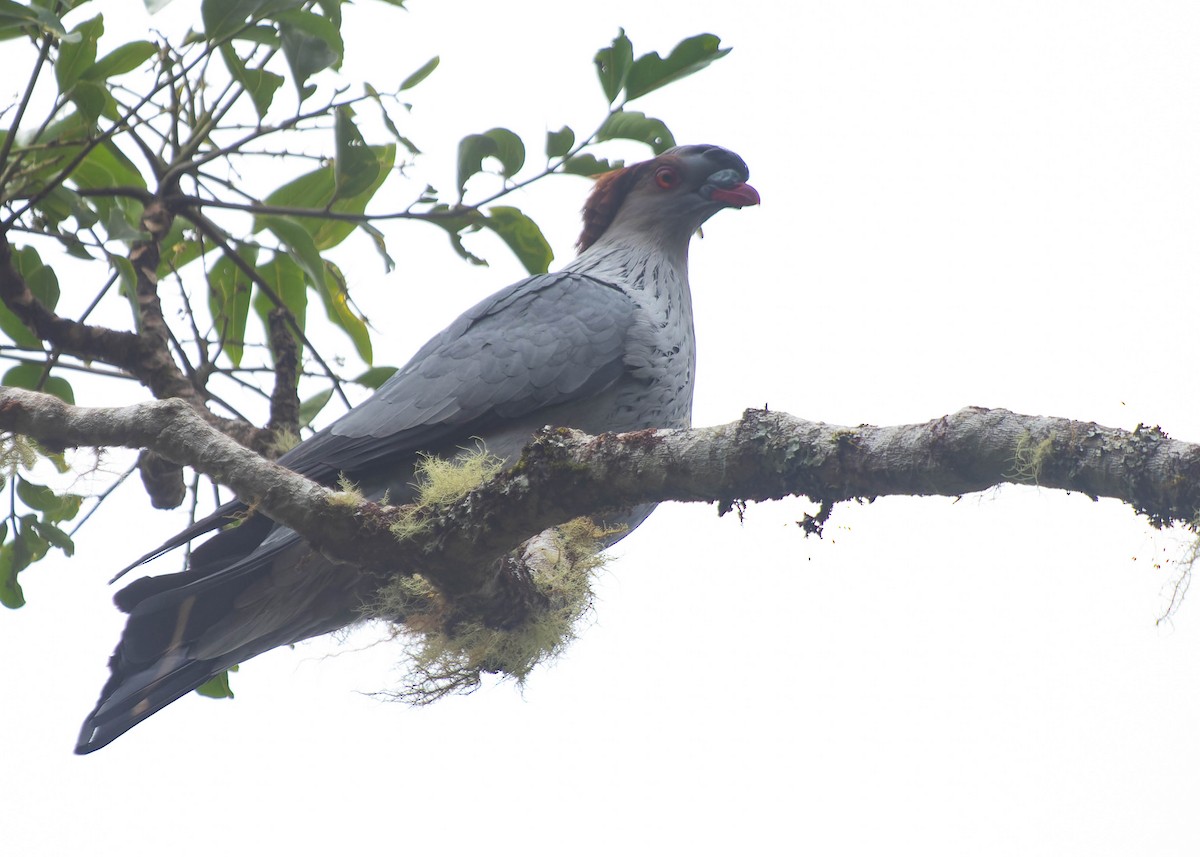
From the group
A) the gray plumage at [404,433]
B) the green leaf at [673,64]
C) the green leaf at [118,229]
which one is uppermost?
the green leaf at [673,64]

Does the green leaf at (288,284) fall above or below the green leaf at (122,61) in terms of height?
below

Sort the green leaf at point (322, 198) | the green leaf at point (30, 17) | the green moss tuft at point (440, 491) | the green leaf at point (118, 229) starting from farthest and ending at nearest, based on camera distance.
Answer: the green leaf at point (322, 198) < the green leaf at point (118, 229) < the green leaf at point (30, 17) < the green moss tuft at point (440, 491)

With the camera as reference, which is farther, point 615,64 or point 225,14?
point 615,64

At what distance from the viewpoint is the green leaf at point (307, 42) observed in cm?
375

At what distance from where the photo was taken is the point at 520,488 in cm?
287

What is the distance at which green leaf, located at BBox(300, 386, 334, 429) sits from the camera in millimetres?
4496

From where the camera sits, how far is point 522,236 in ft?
14.3

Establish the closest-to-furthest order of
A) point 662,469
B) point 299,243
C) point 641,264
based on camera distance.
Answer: point 662,469 < point 299,243 < point 641,264

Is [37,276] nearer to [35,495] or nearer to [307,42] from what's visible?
[35,495]

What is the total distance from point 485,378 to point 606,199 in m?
1.60

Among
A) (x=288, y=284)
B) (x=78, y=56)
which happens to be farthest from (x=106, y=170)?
(x=288, y=284)

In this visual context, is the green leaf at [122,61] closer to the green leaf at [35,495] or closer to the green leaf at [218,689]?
the green leaf at [35,495]

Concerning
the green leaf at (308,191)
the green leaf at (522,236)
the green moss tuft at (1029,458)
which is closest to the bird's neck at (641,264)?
the green leaf at (522,236)

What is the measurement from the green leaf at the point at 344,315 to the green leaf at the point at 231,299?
29cm
